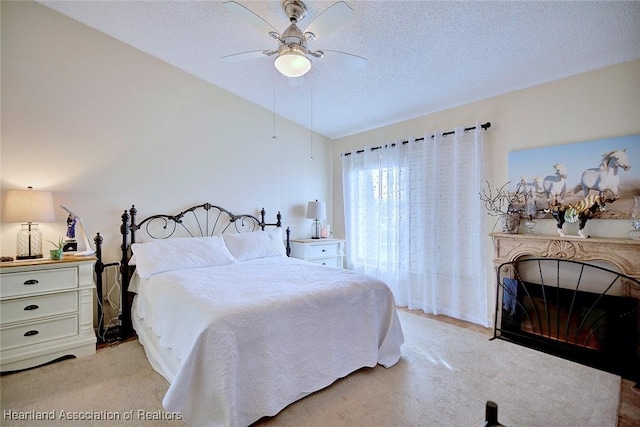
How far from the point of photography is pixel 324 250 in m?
4.36

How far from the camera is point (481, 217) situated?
3.28 m

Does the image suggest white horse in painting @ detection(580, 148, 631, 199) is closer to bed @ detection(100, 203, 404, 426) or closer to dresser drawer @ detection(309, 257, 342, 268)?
bed @ detection(100, 203, 404, 426)

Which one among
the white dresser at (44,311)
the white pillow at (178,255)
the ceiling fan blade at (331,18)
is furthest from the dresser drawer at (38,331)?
the ceiling fan blade at (331,18)

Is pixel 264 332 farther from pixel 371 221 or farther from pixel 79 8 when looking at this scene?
pixel 79 8

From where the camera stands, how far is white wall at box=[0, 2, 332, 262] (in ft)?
8.72

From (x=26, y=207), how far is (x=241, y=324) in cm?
217

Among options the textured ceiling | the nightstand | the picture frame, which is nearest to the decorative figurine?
the picture frame

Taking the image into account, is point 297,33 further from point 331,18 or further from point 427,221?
point 427,221

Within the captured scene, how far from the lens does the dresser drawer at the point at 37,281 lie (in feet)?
7.45

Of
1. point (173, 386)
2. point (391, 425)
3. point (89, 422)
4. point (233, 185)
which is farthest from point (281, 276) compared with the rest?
point (233, 185)

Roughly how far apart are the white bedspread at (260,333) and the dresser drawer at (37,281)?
53 centimetres

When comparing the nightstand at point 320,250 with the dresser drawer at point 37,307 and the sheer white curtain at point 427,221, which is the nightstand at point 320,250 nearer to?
the sheer white curtain at point 427,221

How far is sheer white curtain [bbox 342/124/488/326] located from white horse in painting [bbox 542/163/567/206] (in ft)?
1.92

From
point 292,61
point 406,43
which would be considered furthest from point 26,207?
point 406,43
